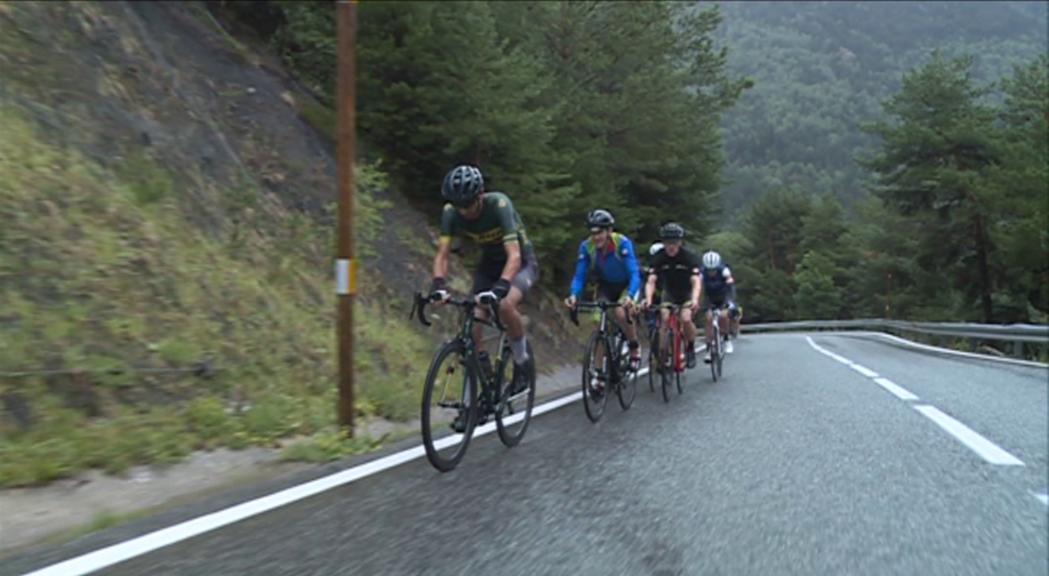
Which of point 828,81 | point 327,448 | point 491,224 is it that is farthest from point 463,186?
point 828,81

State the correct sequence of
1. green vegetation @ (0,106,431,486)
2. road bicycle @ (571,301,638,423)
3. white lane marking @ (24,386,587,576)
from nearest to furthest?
white lane marking @ (24,386,587,576), green vegetation @ (0,106,431,486), road bicycle @ (571,301,638,423)

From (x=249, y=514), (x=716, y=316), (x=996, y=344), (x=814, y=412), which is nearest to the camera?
(x=249, y=514)

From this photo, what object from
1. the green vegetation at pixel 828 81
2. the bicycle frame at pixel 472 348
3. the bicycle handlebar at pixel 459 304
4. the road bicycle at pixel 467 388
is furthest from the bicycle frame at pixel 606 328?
the green vegetation at pixel 828 81

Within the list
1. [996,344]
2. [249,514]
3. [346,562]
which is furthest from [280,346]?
[996,344]

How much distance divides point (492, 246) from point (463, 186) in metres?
0.85

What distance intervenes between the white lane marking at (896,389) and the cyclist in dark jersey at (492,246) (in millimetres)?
4590

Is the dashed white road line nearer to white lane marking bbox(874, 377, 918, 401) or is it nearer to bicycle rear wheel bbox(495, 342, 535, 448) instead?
white lane marking bbox(874, 377, 918, 401)

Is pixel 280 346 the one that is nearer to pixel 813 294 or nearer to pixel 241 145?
pixel 241 145

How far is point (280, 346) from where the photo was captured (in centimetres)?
766

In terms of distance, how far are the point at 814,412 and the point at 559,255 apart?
10222mm

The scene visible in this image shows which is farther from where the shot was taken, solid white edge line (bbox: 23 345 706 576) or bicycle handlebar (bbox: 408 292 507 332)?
bicycle handlebar (bbox: 408 292 507 332)

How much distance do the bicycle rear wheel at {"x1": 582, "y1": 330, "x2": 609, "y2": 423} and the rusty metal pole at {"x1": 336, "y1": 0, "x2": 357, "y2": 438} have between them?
2.16 meters

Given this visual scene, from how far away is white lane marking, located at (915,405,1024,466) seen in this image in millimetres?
5152

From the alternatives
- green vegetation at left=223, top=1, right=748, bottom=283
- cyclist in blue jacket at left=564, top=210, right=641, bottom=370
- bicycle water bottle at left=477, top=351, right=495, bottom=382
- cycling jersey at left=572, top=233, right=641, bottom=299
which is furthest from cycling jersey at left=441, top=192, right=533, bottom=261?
green vegetation at left=223, top=1, right=748, bottom=283
